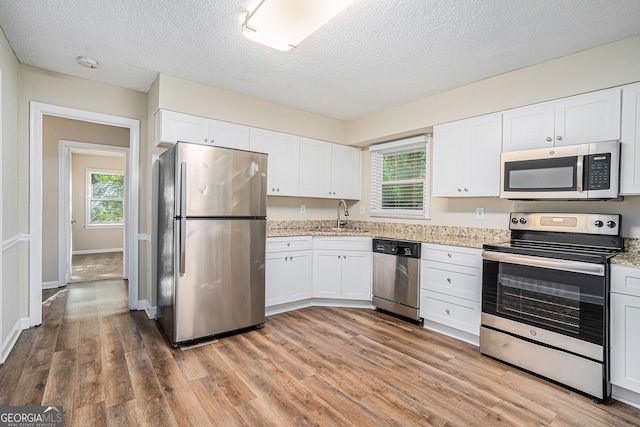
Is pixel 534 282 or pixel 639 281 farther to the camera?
pixel 534 282

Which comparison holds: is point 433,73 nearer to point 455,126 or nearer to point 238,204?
point 455,126

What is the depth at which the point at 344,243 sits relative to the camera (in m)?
3.80

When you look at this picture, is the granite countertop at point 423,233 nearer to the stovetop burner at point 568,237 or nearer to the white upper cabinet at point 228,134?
the stovetop burner at point 568,237

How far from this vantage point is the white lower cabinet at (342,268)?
149 inches

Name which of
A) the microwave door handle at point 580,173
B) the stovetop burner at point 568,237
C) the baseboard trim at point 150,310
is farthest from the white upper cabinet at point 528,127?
the baseboard trim at point 150,310

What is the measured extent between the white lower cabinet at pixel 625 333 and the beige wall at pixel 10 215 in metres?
4.11

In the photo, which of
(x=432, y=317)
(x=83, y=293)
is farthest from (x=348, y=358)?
(x=83, y=293)

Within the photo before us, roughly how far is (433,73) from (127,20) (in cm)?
246

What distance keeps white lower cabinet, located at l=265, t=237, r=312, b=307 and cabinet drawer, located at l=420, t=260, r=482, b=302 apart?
4.24ft

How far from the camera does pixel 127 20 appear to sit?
2.21 metres

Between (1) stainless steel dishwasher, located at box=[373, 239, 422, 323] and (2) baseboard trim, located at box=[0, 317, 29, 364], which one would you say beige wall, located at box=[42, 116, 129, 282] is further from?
(1) stainless steel dishwasher, located at box=[373, 239, 422, 323]

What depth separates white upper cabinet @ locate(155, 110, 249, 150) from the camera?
10.2 ft

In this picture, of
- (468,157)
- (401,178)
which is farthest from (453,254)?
(401,178)

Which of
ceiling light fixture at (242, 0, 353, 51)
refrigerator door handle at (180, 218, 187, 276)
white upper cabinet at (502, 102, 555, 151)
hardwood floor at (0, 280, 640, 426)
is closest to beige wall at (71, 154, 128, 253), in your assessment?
hardwood floor at (0, 280, 640, 426)
